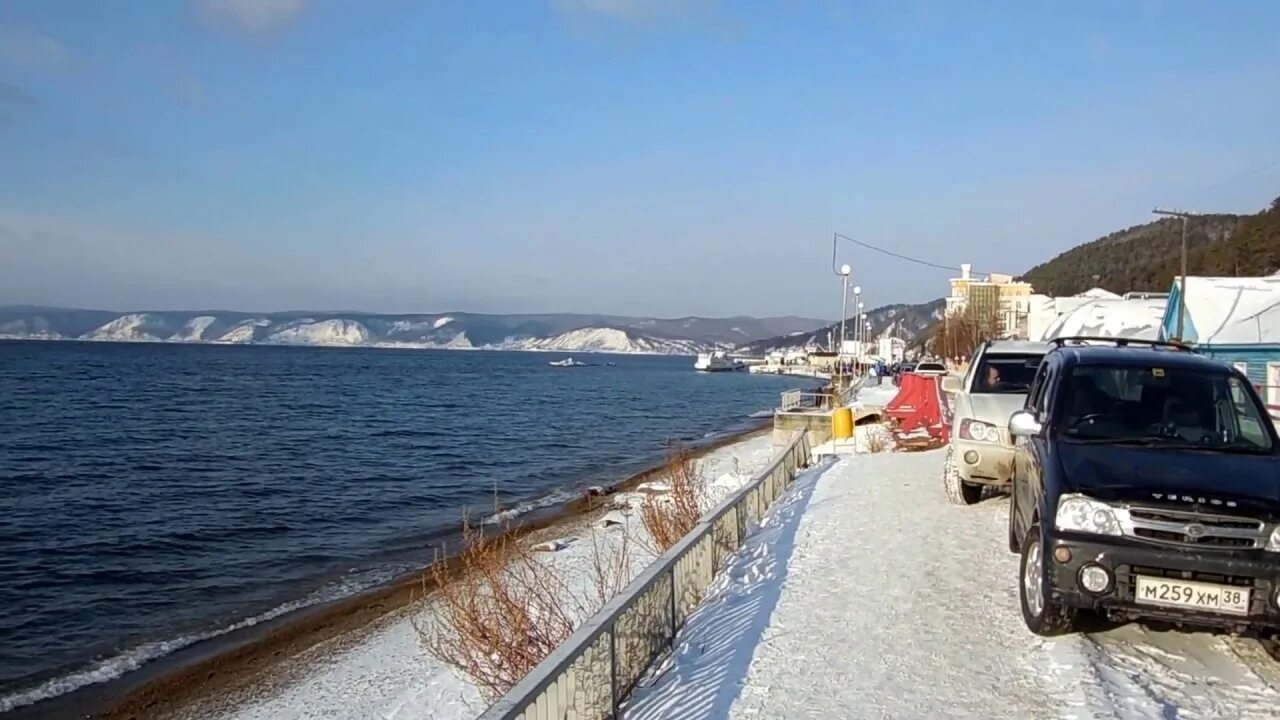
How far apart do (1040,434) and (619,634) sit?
334 centimetres

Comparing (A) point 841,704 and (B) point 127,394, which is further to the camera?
(B) point 127,394

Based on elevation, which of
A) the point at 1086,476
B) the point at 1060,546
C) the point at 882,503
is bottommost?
the point at 882,503

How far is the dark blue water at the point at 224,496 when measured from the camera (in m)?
14.6

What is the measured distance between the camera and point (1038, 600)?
6270mm

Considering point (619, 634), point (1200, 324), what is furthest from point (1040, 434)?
point (1200, 324)

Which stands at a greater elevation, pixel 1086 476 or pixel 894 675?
pixel 1086 476

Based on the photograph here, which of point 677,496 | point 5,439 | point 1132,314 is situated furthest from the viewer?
point 1132,314

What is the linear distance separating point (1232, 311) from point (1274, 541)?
28.2 m

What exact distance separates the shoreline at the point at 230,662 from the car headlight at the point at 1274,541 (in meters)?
7.59

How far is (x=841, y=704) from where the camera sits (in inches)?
217

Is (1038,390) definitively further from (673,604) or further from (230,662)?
(230,662)

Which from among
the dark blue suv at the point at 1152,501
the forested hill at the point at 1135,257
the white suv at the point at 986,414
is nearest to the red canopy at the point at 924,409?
the white suv at the point at 986,414

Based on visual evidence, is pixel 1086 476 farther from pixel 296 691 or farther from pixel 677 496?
pixel 296 691

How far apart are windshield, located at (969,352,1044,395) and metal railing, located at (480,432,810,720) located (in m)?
3.94
